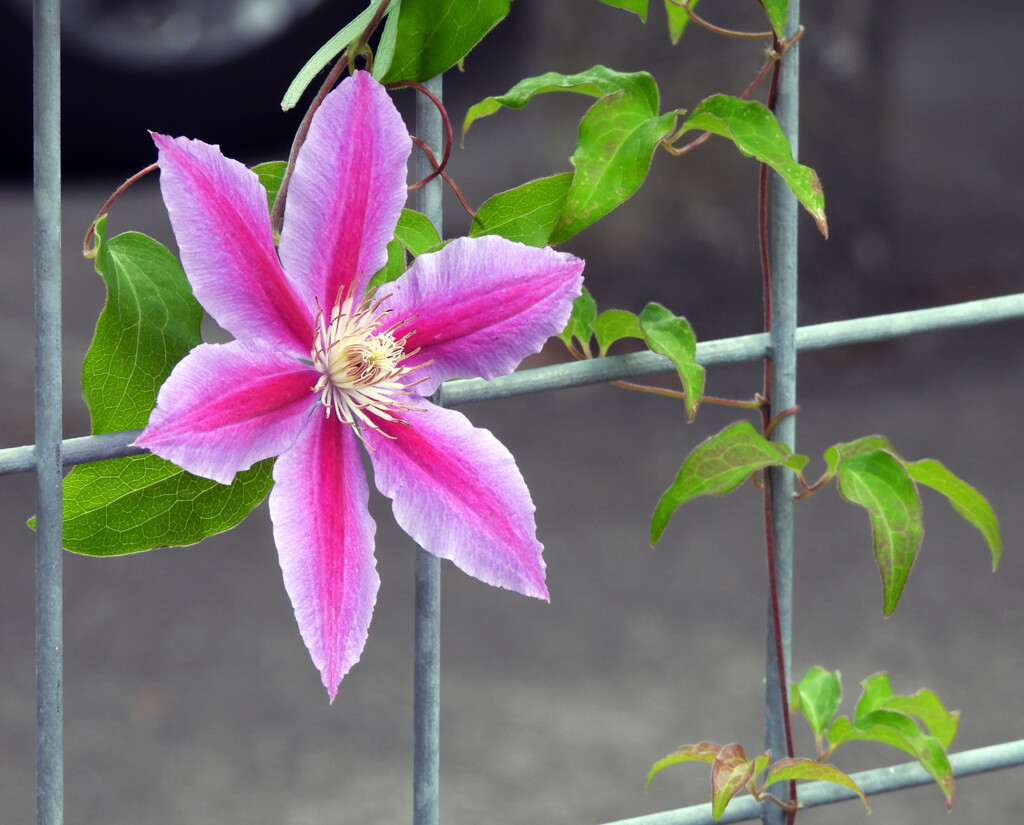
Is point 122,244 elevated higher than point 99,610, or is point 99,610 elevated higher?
point 122,244

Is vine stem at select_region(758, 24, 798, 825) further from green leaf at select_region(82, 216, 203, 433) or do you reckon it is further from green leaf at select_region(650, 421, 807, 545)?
green leaf at select_region(82, 216, 203, 433)

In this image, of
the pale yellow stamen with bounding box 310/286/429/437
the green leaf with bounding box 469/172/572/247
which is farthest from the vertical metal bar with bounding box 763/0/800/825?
the pale yellow stamen with bounding box 310/286/429/437

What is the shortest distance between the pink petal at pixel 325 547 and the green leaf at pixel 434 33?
A: 6.0 inches

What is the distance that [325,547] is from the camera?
0.55 meters

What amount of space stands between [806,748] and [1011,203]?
3015mm

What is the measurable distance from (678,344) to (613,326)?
62 mm

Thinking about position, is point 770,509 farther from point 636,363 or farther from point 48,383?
point 48,383

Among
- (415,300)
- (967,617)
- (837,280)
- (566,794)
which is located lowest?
(566,794)

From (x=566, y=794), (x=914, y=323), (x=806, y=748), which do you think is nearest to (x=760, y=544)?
(x=806, y=748)

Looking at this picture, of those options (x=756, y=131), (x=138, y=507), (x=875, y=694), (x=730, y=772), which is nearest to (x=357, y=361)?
(x=138, y=507)

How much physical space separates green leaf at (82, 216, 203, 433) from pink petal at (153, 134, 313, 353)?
0.04 m

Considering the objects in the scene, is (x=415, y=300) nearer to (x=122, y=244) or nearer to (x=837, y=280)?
(x=122, y=244)

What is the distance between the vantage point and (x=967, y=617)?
2.43 m

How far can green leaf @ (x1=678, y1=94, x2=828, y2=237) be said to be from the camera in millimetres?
639
